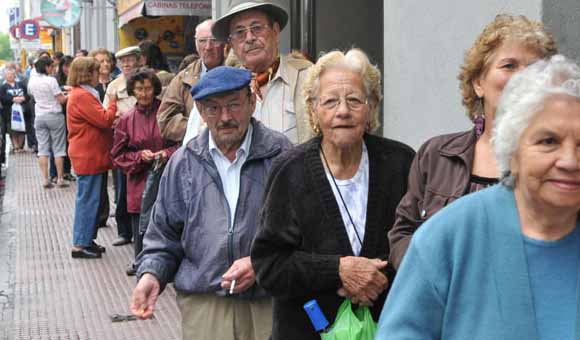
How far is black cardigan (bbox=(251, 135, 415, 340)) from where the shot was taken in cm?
346

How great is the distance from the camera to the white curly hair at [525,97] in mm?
2336

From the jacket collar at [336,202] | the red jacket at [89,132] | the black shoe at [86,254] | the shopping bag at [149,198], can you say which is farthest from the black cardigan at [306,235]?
the black shoe at [86,254]

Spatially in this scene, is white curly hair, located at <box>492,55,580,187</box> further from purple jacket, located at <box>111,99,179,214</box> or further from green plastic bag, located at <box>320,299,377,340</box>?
purple jacket, located at <box>111,99,179,214</box>

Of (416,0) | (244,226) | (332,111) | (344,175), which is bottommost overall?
(244,226)

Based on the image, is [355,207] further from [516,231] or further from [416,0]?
[416,0]

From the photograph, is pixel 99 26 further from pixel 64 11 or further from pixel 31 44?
pixel 31 44

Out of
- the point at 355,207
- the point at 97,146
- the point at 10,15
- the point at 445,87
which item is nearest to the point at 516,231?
the point at 355,207

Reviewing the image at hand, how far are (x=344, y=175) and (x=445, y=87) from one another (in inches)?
68.0

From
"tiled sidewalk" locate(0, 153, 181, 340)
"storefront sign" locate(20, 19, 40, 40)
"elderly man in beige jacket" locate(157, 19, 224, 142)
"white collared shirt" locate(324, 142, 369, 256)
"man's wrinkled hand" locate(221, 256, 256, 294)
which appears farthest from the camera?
"storefront sign" locate(20, 19, 40, 40)

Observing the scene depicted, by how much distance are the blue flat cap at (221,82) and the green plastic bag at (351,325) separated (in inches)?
43.0

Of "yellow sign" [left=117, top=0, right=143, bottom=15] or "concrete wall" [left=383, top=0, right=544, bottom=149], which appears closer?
"concrete wall" [left=383, top=0, right=544, bottom=149]

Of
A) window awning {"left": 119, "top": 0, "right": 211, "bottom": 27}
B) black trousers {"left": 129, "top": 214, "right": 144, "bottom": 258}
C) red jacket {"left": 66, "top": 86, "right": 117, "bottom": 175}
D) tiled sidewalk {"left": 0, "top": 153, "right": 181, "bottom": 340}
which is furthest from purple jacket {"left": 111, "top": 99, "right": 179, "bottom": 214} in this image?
window awning {"left": 119, "top": 0, "right": 211, "bottom": 27}

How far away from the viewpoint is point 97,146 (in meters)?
9.66

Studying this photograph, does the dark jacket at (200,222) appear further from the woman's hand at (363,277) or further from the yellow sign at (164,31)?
the yellow sign at (164,31)
